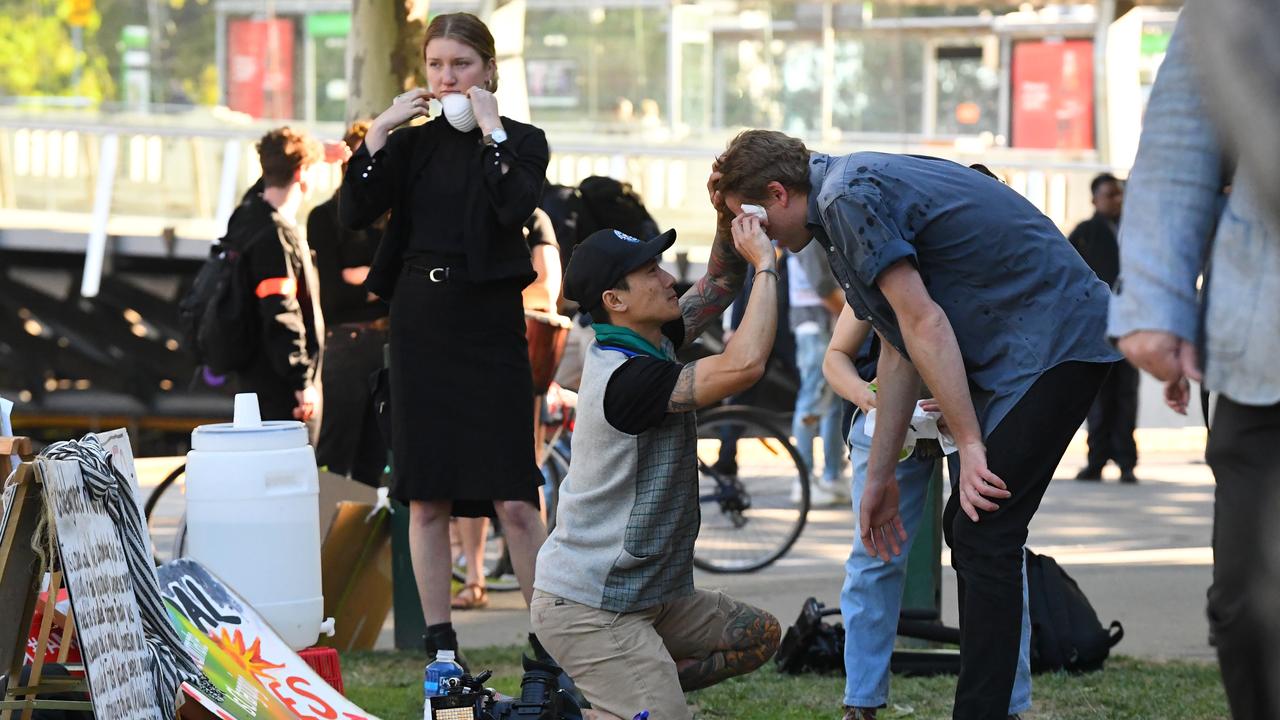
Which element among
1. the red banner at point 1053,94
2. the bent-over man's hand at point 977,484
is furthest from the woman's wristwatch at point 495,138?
the red banner at point 1053,94

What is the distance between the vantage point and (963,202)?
388 centimetres

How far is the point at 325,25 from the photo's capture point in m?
23.0

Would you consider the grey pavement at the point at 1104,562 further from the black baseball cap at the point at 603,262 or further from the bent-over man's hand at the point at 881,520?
the black baseball cap at the point at 603,262

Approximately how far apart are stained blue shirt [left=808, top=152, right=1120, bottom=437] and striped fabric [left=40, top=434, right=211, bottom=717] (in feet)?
5.67

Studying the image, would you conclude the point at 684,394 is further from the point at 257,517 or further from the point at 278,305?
the point at 278,305

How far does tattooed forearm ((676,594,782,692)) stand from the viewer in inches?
173

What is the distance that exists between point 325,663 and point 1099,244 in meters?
7.74

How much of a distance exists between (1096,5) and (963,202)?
18482mm

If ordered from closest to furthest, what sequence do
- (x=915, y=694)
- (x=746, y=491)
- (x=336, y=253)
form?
1. (x=915, y=694)
2. (x=336, y=253)
3. (x=746, y=491)

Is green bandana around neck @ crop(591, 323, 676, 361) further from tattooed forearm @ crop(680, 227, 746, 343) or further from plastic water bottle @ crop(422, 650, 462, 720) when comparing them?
plastic water bottle @ crop(422, 650, 462, 720)

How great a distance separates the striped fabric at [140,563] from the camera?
396 cm

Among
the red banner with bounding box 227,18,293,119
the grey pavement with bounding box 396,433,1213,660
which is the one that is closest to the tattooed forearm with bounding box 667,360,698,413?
the grey pavement with bounding box 396,433,1213,660

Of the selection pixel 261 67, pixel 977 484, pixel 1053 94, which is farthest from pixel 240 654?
pixel 261 67

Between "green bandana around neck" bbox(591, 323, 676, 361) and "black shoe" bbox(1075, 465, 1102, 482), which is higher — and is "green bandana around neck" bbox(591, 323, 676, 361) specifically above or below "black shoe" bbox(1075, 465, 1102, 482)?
above
